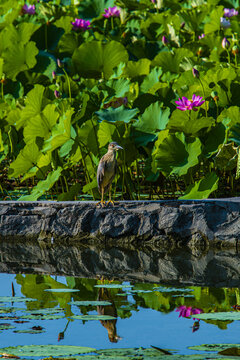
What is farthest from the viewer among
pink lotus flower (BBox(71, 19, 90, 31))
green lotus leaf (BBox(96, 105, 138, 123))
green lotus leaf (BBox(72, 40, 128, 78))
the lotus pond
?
pink lotus flower (BBox(71, 19, 90, 31))

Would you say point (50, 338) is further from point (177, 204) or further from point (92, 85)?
point (92, 85)

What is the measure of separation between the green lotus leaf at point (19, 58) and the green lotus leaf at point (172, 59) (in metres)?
1.47

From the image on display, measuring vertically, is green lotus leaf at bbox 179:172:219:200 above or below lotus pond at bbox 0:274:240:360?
below

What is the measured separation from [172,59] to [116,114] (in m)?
2.25

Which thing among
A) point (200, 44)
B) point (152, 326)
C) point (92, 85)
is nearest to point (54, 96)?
point (92, 85)

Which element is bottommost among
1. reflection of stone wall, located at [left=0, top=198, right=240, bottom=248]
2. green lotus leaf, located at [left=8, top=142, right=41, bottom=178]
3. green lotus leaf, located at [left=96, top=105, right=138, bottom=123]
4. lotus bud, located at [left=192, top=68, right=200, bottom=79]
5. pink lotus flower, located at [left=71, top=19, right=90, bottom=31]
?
reflection of stone wall, located at [left=0, top=198, right=240, bottom=248]

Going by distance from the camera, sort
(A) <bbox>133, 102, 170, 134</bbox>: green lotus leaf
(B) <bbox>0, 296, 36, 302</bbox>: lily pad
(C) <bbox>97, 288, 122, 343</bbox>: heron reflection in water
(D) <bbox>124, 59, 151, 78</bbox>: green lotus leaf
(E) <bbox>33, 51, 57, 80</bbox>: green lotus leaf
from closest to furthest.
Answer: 1. (C) <bbox>97, 288, 122, 343</bbox>: heron reflection in water
2. (B) <bbox>0, 296, 36, 302</bbox>: lily pad
3. (A) <bbox>133, 102, 170, 134</bbox>: green lotus leaf
4. (D) <bbox>124, 59, 151, 78</bbox>: green lotus leaf
5. (E) <bbox>33, 51, 57, 80</bbox>: green lotus leaf

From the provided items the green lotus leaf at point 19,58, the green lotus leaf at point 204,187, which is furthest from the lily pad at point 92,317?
the green lotus leaf at point 19,58

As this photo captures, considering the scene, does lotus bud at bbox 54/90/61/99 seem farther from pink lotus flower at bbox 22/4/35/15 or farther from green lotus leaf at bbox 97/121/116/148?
pink lotus flower at bbox 22/4/35/15

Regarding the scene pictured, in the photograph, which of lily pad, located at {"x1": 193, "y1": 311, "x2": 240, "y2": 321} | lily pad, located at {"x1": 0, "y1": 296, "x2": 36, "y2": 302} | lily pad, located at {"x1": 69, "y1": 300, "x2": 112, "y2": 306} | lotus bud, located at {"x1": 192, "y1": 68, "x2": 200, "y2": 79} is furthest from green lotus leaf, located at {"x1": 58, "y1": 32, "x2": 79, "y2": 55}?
lily pad, located at {"x1": 193, "y1": 311, "x2": 240, "y2": 321}

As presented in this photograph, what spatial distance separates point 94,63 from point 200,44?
1.91 meters

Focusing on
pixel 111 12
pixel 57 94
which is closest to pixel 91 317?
pixel 57 94

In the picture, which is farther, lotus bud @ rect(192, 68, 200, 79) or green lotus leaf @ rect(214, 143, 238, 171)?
lotus bud @ rect(192, 68, 200, 79)

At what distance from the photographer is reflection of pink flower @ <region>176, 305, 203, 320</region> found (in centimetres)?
300
